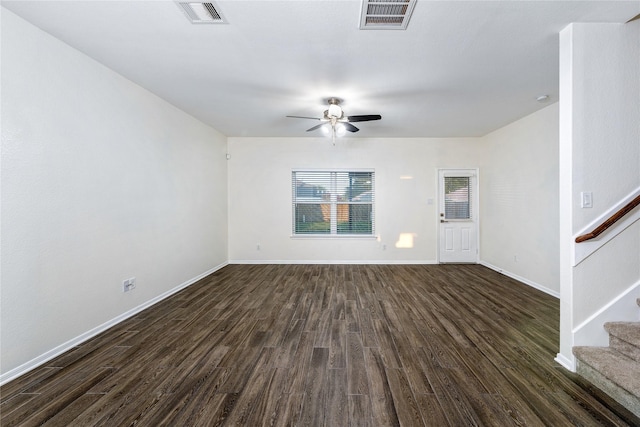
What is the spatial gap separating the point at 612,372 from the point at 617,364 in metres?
0.13

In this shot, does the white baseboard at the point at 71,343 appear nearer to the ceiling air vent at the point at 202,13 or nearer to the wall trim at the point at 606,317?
the ceiling air vent at the point at 202,13

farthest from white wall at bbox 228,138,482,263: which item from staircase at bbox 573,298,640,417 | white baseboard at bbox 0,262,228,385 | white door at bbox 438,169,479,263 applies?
staircase at bbox 573,298,640,417

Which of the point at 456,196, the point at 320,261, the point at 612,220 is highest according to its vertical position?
the point at 456,196

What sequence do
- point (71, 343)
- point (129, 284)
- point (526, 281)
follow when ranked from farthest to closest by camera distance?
1. point (526, 281)
2. point (129, 284)
3. point (71, 343)

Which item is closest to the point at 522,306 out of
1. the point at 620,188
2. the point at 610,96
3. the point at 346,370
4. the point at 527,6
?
the point at 620,188

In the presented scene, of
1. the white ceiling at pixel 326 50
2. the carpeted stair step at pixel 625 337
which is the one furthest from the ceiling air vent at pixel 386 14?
the carpeted stair step at pixel 625 337

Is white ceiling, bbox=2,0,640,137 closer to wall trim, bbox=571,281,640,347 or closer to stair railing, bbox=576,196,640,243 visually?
stair railing, bbox=576,196,640,243

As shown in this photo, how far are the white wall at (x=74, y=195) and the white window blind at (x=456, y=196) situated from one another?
5.12 meters

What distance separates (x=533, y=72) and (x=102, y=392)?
4.73 meters

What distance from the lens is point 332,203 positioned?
5.16m

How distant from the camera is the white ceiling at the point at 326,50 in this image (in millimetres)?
1709

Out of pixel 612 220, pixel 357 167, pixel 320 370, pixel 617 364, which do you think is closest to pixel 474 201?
pixel 357 167

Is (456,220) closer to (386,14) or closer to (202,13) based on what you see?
(386,14)

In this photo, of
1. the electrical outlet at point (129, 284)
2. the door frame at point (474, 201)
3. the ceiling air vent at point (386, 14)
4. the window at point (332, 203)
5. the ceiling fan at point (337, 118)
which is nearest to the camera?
the ceiling air vent at point (386, 14)
